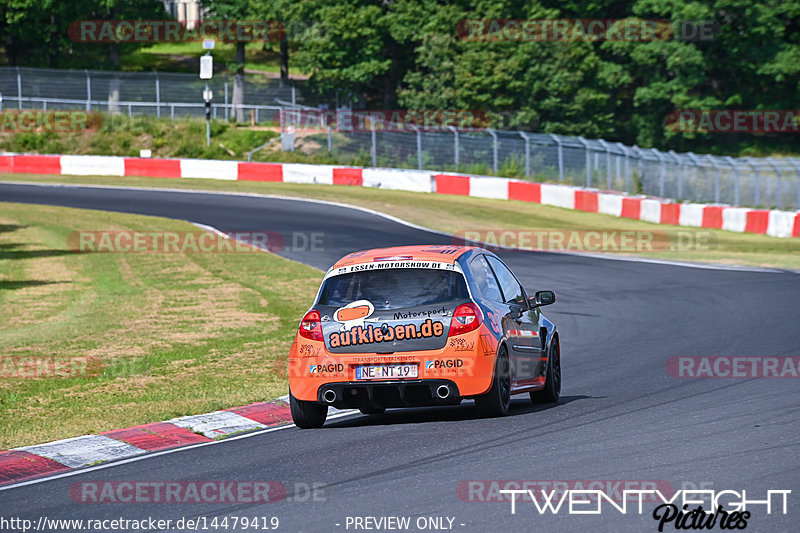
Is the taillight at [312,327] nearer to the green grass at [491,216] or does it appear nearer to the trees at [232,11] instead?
the green grass at [491,216]

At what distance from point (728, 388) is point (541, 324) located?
1.88m

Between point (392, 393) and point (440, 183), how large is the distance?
32166 mm

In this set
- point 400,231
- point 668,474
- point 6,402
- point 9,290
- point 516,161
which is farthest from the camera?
point 516,161

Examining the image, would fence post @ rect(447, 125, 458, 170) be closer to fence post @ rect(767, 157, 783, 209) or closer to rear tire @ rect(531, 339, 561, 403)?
fence post @ rect(767, 157, 783, 209)

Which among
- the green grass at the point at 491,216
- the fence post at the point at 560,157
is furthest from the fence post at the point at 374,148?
the fence post at the point at 560,157

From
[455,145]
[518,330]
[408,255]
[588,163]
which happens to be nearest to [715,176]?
[588,163]

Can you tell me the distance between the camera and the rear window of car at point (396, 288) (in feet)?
32.4

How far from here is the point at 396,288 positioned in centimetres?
1003

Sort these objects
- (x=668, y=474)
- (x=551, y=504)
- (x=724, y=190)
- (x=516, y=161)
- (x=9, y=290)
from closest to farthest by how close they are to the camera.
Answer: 1. (x=551, y=504)
2. (x=668, y=474)
3. (x=9, y=290)
4. (x=724, y=190)
5. (x=516, y=161)

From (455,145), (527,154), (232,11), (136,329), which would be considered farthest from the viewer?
(232,11)

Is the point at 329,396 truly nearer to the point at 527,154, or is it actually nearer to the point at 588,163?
the point at 588,163

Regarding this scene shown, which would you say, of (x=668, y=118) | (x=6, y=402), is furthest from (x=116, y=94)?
(x=6, y=402)

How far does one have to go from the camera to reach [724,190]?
1414 inches

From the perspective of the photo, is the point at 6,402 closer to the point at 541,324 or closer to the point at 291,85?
the point at 541,324
